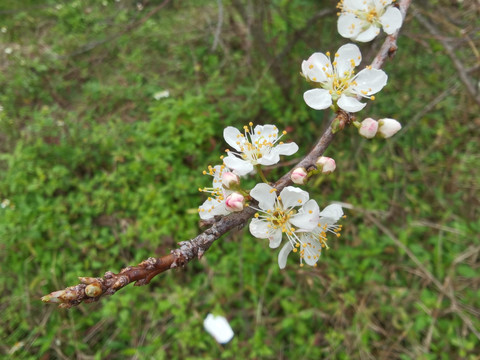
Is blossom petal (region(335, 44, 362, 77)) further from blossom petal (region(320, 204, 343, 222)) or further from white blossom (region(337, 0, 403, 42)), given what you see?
blossom petal (region(320, 204, 343, 222))

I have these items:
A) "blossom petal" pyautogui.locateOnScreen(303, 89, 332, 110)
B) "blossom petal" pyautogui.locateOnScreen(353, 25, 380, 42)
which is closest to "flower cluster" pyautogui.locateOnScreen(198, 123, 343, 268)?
"blossom petal" pyautogui.locateOnScreen(303, 89, 332, 110)

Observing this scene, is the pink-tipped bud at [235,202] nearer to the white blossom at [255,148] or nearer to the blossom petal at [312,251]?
the white blossom at [255,148]

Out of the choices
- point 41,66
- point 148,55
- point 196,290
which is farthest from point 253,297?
point 41,66

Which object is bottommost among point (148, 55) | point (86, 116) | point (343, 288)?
Answer: point (343, 288)

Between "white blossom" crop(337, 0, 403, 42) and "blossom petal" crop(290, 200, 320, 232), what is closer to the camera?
"blossom petal" crop(290, 200, 320, 232)

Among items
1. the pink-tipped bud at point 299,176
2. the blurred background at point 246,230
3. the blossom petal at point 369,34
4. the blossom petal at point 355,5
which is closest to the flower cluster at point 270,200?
the pink-tipped bud at point 299,176

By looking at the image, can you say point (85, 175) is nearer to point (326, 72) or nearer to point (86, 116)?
point (86, 116)
